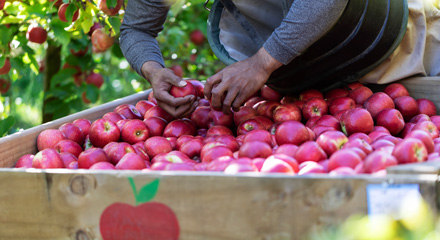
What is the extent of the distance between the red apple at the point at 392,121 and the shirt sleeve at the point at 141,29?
1105mm

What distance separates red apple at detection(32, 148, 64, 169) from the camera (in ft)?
6.31

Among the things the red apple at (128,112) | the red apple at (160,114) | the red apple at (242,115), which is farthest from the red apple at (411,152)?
the red apple at (128,112)

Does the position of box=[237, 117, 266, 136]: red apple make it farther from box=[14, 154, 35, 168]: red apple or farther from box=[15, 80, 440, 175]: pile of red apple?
box=[14, 154, 35, 168]: red apple

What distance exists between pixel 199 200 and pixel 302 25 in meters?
0.89

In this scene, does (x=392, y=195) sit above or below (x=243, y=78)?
above

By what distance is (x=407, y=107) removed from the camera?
2383 millimetres

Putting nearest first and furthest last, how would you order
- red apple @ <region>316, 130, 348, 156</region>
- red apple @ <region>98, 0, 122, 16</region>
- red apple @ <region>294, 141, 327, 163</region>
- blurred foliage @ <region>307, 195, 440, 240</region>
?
1. blurred foliage @ <region>307, 195, 440, 240</region>
2. red apple @ <region>294, 141, 327, 163</region>
3. red apple @ <region>316, 130, 348, 156</region>
4. red apple @ <region>98, 0, 122, 16</region>

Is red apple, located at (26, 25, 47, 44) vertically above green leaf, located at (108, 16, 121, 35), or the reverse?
green leaf, located at (108, 16, 121, 35)

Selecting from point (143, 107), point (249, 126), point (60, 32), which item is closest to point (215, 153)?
point (249, 126)

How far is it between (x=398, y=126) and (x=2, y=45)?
97.3 inches

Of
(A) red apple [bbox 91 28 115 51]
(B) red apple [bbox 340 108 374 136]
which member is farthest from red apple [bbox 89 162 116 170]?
(A) red apple [bbox 91 28 115 51]

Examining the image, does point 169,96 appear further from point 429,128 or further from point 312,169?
point 429,128

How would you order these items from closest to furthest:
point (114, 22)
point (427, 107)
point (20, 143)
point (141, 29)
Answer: point (20, 143)
point (427, 107)
point (141, 29)
point (114, 22)

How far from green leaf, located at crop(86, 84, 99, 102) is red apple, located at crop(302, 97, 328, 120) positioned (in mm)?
2170
